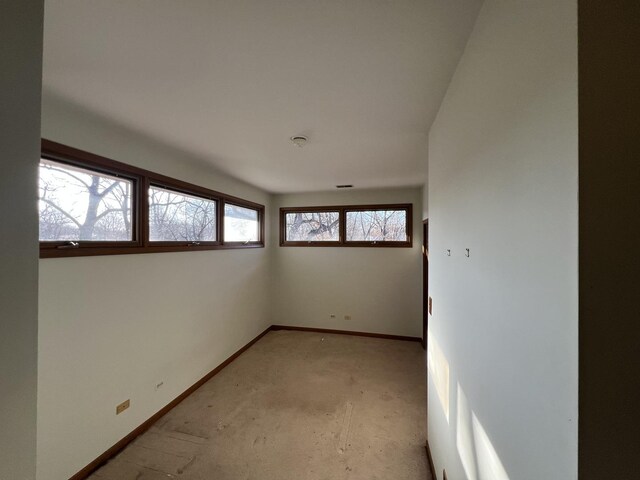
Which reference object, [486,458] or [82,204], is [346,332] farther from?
[82,204]

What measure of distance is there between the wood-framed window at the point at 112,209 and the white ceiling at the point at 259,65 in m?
0.42

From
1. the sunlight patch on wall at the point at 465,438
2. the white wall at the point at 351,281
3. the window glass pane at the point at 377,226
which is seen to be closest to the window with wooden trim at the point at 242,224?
the white wall at the point at 351,281

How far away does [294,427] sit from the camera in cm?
221

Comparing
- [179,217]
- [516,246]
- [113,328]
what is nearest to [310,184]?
[179,217]

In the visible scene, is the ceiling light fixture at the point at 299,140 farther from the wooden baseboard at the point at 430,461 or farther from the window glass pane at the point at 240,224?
the wooden baseboard at the point at 430,461

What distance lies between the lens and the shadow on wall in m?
0.83

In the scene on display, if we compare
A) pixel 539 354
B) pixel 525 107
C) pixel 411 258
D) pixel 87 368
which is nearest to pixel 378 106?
pixel 525 107

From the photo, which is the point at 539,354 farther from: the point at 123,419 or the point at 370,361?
the point at 370,361

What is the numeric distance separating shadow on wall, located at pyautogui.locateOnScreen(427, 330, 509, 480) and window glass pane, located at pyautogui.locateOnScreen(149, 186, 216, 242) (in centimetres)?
267

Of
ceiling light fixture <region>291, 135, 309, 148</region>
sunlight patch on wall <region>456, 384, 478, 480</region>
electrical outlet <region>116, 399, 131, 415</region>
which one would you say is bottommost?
electrical outlet <region>116, 399, 131, 415</region>

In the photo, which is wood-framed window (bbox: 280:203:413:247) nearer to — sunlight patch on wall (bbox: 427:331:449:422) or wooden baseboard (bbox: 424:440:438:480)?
sunlight patch on wall (bbox: 427:331:449:422)

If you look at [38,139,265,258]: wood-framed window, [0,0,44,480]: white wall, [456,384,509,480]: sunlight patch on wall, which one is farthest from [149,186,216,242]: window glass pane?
[456,384,509,480]: sunlight patch on wall

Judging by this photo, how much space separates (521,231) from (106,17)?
1.64 m

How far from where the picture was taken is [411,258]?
413cm
